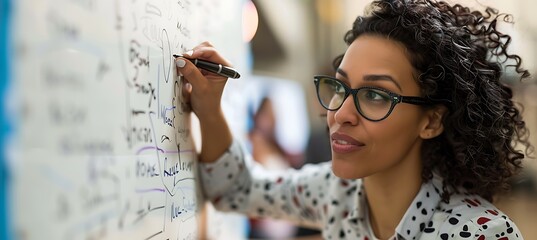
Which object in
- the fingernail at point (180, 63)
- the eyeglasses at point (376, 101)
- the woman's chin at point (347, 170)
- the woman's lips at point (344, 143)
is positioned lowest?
the woman's chin at point (347, 170)

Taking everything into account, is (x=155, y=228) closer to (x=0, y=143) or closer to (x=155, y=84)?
(x=155, y=84)

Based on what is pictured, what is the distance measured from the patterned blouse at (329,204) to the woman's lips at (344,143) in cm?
18

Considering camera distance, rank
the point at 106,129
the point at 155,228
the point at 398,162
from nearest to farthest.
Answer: the point at 106,129
the point at 155,228
the point at 398,162

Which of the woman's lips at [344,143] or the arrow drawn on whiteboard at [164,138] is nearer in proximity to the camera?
the arrow drawn on whiteboard at [164,138]

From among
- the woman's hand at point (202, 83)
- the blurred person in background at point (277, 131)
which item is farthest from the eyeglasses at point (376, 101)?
the blurred person in background at point (277, 131)

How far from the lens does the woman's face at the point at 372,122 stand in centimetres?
105

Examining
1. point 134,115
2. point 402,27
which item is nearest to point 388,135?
point 402,27

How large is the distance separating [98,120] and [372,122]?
57 cm

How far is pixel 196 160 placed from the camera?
113 centimetres

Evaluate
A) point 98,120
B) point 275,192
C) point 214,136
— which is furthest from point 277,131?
point 98,120

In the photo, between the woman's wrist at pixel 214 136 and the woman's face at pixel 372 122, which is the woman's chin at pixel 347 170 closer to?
the woman's face at pixel 372 122

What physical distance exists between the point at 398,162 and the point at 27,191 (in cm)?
79

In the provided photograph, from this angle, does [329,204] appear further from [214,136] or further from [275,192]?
[214,136]

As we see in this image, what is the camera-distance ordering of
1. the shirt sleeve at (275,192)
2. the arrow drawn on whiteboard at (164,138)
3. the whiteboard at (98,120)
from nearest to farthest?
the whiteboard at (98,120) < the arrow drawn on whiteboard at (164,138) < the shirt sleeve at (275,192)
